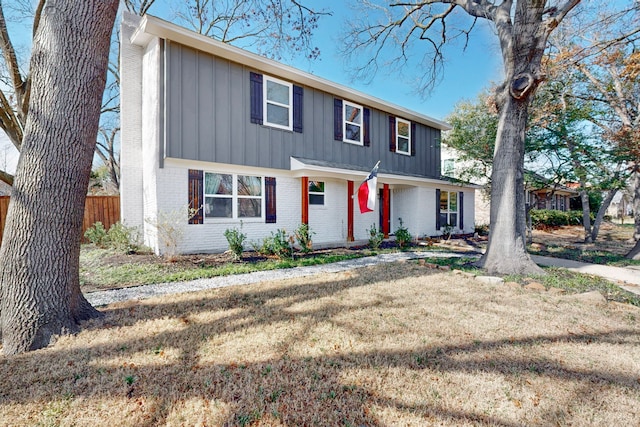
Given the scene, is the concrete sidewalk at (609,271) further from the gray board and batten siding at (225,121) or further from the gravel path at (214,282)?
the gray board and batten siding at (225,121)

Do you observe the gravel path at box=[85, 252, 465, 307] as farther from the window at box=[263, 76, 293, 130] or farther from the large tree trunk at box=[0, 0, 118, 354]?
the window at box=[263, 76, 293, 130]

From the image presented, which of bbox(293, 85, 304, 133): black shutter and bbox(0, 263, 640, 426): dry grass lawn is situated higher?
bbox(293, 85, 304, 133): black shutter

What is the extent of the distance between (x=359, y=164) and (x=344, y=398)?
10.2 m

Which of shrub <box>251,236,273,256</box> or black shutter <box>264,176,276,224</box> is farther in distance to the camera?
black shutter <box>264,176,276,224</box>

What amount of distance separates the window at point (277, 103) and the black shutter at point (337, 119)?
1.91 m

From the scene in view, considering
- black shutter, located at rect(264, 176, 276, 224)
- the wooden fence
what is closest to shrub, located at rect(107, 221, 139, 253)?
the wooden fence

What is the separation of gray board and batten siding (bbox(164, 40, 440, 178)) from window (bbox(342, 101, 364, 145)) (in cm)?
56

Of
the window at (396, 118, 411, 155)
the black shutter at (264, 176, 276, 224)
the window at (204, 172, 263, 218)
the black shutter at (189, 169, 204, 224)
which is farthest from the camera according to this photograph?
the window at (396, 118, 411, 155)

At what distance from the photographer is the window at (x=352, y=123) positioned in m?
11.5

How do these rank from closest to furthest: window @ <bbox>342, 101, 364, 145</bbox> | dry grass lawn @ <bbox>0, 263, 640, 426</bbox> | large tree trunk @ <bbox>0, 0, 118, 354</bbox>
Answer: dry grass lawn @ <bbox>0, 263, 640, 426</bbox> → large tree trunk @ <bbox>0, 0, 118, 354</bbox> → window @ <bbox>342, 101, 364, 145</bbox>

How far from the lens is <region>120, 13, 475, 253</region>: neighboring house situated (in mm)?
7820

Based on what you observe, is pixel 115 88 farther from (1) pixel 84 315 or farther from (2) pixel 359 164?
(1) pixel 84 315

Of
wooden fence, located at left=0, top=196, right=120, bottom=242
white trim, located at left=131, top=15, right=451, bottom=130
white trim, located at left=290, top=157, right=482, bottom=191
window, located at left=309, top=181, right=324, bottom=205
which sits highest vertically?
white trim, located at left=131, top=15, right=451, bottom=130

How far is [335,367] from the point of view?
2.70m
